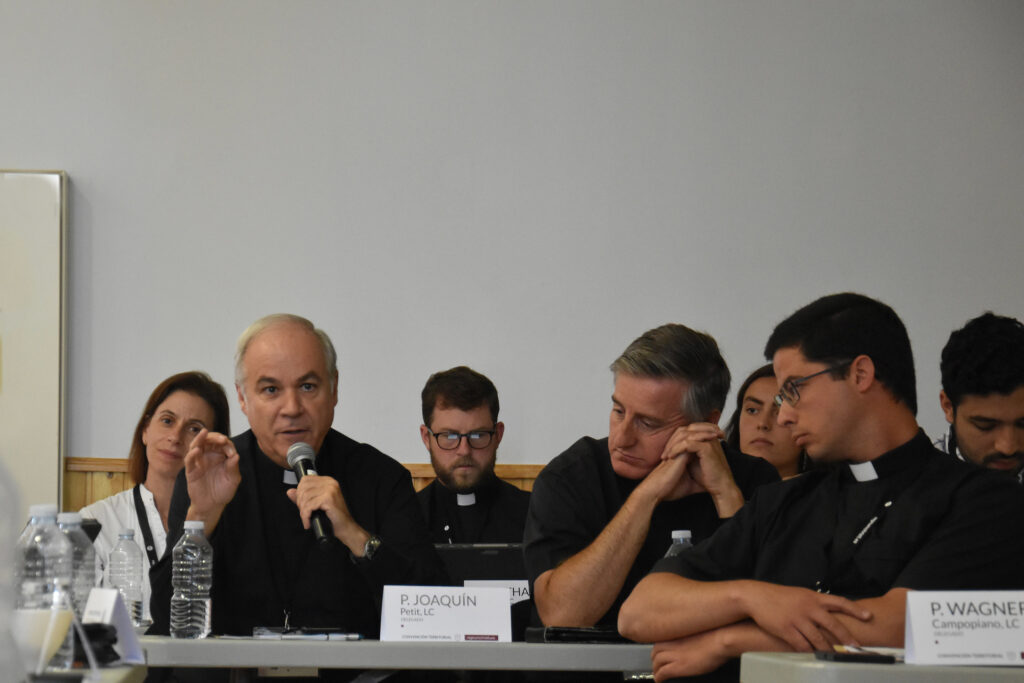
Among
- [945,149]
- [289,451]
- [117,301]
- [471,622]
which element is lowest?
[471,622]

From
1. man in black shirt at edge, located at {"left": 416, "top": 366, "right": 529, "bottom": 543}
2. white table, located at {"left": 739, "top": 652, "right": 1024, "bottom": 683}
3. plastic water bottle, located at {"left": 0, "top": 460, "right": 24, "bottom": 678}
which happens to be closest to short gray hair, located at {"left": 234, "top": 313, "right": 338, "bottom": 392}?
man in black shirt at edge, located at {"left": 416, "top": 366, "right": 529, "bottom": 543}

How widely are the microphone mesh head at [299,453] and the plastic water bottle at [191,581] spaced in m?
0.29

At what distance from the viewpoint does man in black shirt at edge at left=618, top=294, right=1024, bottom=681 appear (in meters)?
2.12

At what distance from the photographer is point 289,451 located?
9.71 ft

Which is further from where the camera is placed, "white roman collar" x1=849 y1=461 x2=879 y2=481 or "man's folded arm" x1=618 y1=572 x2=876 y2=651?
"white roman collar" x1=849 y1=461 x2=879 y2=481

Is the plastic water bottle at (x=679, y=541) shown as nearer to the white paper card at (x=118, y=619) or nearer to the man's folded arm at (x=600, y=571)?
the man's folded arm at (x=600, y=571)

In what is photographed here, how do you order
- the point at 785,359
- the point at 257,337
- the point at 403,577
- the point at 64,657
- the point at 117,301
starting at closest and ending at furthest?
the point at 64,657 < the point at 785,359 < the point at 403,577 < the point at 257,337 < the point at 117,301

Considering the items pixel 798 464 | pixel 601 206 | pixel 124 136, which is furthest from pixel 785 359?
pixel 124 136

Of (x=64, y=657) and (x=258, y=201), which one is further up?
(x=258, y=201)

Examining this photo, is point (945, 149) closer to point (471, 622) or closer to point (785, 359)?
point (785, 359)

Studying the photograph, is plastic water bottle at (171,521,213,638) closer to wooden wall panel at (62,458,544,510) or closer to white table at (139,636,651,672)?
white table at (139,636,651,672)

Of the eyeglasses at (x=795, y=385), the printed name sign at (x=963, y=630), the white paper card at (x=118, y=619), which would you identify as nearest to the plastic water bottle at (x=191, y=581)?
the white paper card at (x=118, y=619)

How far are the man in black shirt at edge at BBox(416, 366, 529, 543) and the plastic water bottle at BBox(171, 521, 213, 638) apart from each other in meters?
1.83

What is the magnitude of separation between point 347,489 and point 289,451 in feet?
0.87
